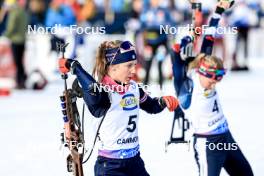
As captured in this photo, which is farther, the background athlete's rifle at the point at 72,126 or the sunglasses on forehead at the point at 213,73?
the sunglasses on forehead at the point at 213,73

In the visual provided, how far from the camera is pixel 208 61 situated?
616cm

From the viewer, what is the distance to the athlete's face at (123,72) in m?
5.00

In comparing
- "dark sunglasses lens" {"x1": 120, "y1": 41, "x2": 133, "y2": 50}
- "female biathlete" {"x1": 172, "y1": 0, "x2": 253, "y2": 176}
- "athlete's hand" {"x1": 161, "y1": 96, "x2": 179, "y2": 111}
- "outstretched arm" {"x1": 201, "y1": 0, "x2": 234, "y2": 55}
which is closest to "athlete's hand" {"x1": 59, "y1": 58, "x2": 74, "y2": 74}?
"dark sunglasses lens" {"x1": 120, "y1": 41, "x2": 133, "y2": 50}

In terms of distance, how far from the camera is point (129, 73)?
5023 millimetres

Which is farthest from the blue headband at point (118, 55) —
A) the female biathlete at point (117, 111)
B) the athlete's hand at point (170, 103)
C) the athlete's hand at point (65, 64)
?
the athlete's hand at point (170, 103)

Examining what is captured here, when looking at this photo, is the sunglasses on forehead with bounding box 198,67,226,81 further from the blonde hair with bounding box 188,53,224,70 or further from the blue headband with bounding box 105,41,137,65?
the blue headband with bounding box 105,41,137,65

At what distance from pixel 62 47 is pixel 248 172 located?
68.1 inches

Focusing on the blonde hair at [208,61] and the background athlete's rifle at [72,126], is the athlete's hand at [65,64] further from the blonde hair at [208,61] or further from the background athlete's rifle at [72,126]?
the blonde hair at [208,61]

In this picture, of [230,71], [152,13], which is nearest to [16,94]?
[152,13]

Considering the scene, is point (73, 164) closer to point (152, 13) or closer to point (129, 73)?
point (129, 73)

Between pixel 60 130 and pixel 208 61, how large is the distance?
14.1 feet

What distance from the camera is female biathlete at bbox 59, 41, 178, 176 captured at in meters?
A: 4.98

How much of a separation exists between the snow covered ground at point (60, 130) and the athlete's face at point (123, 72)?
1.18 ft

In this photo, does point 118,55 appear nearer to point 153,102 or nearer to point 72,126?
point 153,102
